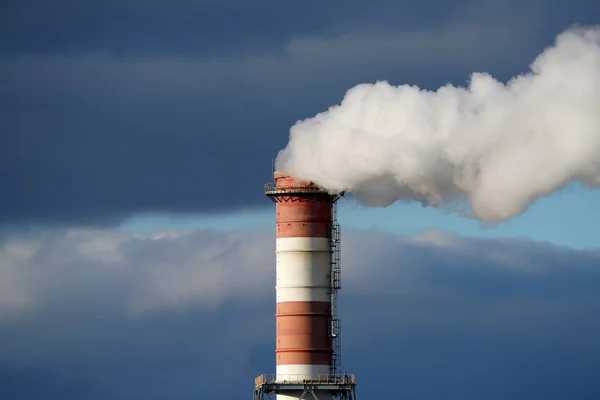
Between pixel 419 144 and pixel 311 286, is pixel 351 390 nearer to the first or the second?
pixel 311 286

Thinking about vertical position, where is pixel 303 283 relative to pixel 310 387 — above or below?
above

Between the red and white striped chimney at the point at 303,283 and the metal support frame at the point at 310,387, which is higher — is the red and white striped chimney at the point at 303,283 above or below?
above

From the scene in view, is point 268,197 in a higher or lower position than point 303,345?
higher

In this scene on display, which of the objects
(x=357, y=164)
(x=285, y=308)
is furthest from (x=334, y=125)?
(x=285, y=308)

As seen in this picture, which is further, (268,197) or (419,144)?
(268,197)

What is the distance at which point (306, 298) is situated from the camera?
134m

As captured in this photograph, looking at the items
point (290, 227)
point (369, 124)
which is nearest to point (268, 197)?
point (290, 227)

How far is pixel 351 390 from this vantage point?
134 metres

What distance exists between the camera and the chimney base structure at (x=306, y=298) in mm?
133375

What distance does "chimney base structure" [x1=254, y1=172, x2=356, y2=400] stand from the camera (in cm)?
13338

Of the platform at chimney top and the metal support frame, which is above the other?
the platform at chimney top

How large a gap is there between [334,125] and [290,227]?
7.97m

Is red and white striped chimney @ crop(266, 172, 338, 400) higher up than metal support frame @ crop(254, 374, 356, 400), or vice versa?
red and white striped chimney @ crop(266, 172, 338, 400)

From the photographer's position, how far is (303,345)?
133 m
